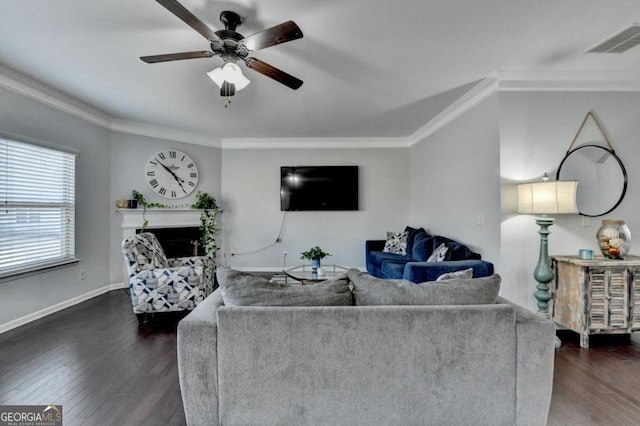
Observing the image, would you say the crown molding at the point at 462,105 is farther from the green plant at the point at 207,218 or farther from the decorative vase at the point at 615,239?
the green plant at the point at 207,218

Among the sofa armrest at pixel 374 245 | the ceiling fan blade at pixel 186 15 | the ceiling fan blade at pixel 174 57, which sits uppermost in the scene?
the ceiling fan blade at pixel 186 15

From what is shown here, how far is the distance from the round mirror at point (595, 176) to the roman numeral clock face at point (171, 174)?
16.7 feet

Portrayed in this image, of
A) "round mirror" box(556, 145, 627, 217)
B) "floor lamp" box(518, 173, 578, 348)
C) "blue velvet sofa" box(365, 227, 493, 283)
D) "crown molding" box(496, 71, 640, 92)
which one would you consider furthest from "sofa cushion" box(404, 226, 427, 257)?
"crown molding" box(496, 71, 640, 92)

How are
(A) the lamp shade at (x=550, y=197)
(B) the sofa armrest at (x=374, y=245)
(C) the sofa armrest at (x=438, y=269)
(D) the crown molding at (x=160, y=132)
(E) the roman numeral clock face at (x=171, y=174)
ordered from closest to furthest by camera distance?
(A) the lamp shade at (x=550, y=197), (C) the sofa armrest at (x=438, y=269), (D) the crown molding at (x=160, y=132), (E) the roman numeral clock face at (x=171, y=174), (B) the sofa armrest at (x=374, y=245)

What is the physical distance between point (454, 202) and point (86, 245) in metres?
4.89

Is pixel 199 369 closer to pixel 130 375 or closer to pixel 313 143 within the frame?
pixel 130 375

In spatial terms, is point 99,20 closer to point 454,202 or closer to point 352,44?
point 352,44

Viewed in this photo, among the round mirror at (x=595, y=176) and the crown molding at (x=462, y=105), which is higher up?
the crown molding at (x=462, y=105)

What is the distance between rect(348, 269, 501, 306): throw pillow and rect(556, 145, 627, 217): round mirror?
212 centimetres

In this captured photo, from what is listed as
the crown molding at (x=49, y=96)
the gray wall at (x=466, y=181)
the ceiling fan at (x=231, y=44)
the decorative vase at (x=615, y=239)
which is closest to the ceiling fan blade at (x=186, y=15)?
the ceiling fan at (x=231, y=44)

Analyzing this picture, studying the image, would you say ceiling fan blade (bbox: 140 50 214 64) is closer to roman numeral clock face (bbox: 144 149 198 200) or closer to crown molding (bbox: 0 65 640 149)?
crown molding (bbox: 0 65 640 149)

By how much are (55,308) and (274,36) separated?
385cm

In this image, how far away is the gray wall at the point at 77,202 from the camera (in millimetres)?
3010

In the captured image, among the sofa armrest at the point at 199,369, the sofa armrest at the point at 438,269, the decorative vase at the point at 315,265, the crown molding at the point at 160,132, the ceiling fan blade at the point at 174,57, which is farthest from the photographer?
the crown molding at the point at 160,132
